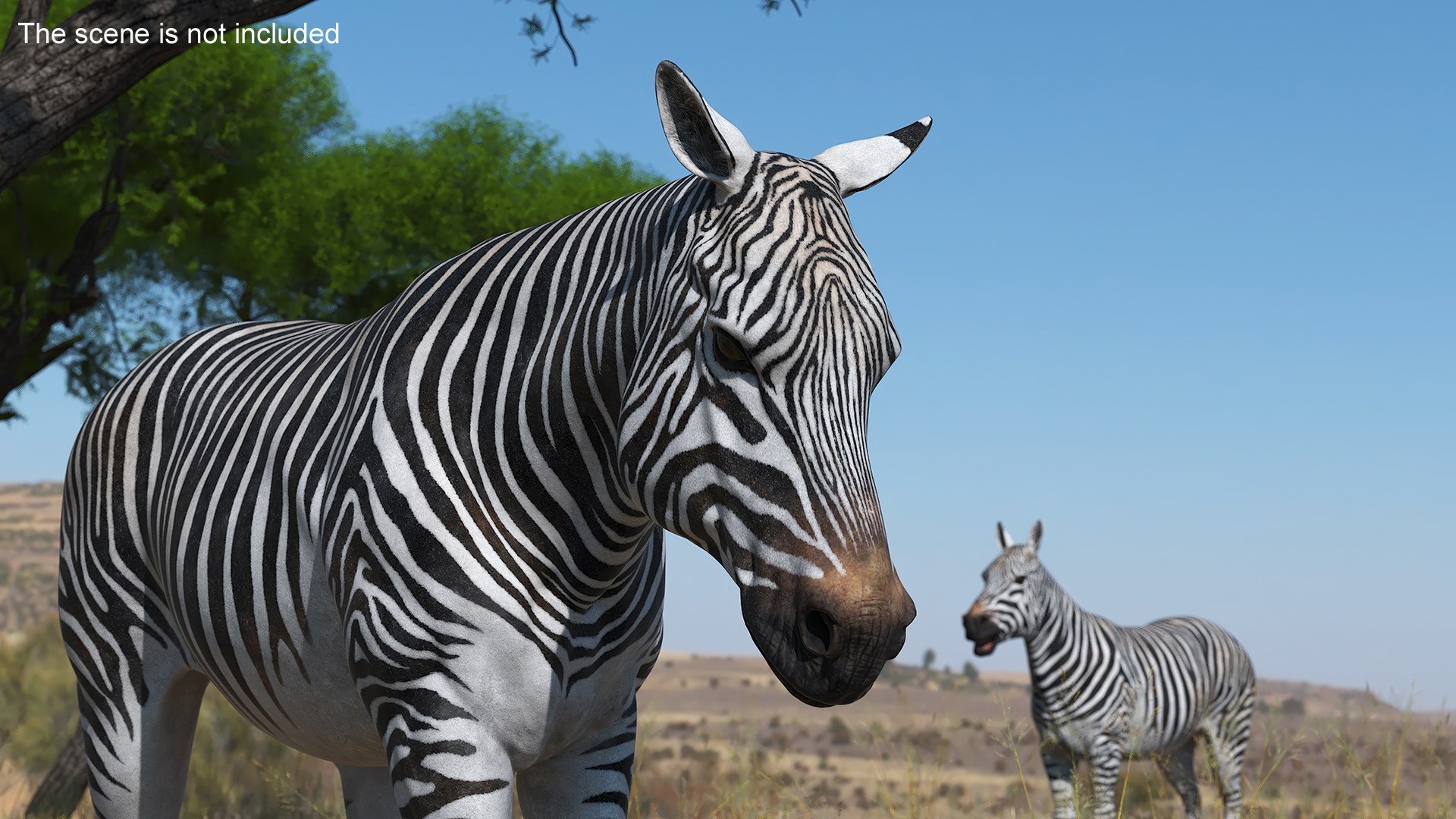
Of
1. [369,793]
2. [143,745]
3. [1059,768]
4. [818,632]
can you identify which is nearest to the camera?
[818,632]

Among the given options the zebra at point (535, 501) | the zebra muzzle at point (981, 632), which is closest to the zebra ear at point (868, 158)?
the zebra at point (535, 501)

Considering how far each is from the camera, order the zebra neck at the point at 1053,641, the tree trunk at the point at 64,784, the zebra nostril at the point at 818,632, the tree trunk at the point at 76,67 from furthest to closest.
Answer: the zebra neck at the point at 1053,641
the tree trunk at the point at 64,784
the tree trunk at the point at 76,67
the zebra nostril at the point at 818,632

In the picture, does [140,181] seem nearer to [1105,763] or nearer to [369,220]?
[369,220]

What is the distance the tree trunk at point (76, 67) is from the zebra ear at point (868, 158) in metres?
3.19

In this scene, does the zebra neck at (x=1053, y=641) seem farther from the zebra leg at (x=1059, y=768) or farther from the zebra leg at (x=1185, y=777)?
the zebra leg at (x=1185, y=777)

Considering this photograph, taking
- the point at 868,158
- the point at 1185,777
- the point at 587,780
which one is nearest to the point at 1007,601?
the point at 1185,777

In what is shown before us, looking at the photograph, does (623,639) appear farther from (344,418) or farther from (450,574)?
(344,418)

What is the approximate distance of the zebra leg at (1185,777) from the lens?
34.9 ft

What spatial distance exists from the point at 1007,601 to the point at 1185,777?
3751 mm

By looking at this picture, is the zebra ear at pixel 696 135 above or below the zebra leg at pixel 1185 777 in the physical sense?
above

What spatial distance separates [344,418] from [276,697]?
2.72ft

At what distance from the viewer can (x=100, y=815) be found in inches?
139

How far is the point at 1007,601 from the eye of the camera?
9.32 metres

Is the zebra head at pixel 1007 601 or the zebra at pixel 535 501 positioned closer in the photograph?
the zebra at pixel 535 501
